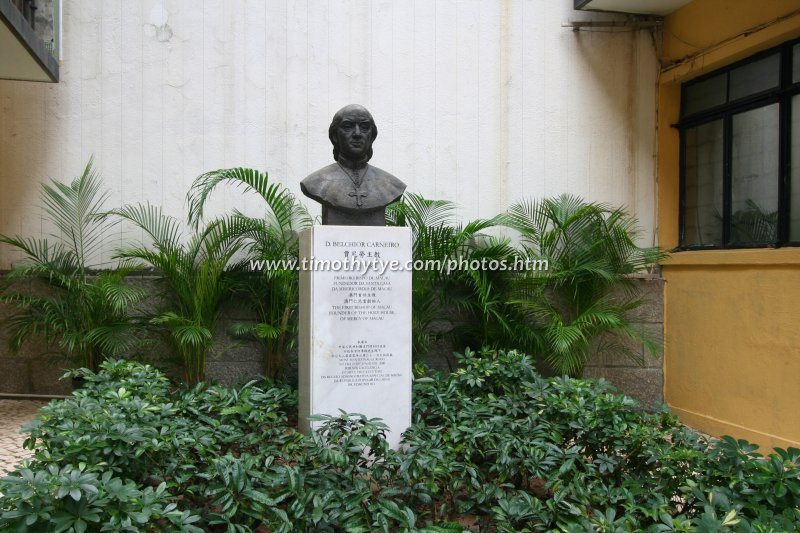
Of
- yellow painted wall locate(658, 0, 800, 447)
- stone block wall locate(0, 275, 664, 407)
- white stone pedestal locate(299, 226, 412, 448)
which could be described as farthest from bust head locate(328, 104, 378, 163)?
yellow painted wall locate(658, 0, 800, 447)

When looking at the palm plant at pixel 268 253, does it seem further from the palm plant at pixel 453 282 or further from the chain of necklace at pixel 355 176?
the chain of necklace at pixel 355 176

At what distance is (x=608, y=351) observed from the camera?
20.7 feet

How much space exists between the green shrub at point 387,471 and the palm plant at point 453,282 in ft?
4.93

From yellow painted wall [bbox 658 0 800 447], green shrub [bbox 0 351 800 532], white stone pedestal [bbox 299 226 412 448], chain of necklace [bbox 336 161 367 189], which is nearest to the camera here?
green shrub [bbox 0 351 800 532]

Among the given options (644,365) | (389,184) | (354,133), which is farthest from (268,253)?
(644,365)

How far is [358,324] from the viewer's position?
4.06 meters

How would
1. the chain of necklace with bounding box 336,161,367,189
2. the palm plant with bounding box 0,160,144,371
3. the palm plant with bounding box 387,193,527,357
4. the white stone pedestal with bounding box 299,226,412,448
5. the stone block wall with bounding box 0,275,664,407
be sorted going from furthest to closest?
the stone block wall with bounding box 0,275,664,407 → the palm plant with bounding box 387,193,527,357 → the palm plant with bounding box 0,160,144,371 → the chain of necklace with bounding box 336,161,367,189 → the white stone pedestal with bounding box 299,226,412,448

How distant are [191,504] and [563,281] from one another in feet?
12.7

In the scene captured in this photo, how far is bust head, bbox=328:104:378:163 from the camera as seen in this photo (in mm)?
4180

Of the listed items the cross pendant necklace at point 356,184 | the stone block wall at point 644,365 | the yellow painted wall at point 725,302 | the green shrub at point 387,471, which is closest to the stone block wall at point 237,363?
the stone block wall at point 644,365

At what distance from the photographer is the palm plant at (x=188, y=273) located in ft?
17.8

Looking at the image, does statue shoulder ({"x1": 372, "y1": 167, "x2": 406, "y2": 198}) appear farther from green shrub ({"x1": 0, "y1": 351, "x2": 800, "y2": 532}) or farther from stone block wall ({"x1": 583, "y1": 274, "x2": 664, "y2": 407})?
stone block wall ({"x1": 583, "y1": 274, "x2": 664, "y2": 407})

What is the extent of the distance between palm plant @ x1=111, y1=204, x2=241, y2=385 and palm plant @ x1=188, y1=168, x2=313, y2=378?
16 cm

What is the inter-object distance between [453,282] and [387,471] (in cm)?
257
